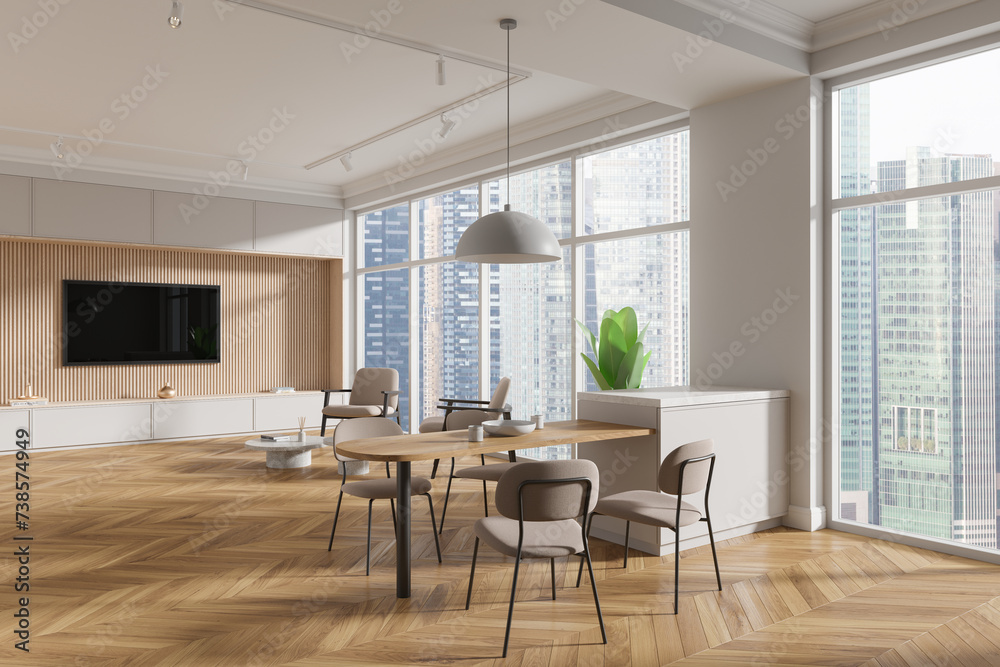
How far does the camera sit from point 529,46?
398cm

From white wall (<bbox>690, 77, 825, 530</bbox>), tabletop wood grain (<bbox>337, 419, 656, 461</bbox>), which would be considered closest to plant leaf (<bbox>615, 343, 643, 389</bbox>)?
white wall (<bbox>690, 77, 825, 530</bbox>)

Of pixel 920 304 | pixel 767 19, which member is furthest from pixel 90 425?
pixel 920 304

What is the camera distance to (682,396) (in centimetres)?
405

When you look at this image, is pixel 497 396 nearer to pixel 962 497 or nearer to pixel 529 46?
pixel 529 46

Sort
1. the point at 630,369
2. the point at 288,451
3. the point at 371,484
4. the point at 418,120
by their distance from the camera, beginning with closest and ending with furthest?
the point at 371,484, the point at 630,369, the point at 418,120, the point at 288,451

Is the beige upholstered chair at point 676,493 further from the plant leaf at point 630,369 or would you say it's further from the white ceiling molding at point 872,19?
the white ceiling molding at point 872,19

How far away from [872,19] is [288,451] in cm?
531

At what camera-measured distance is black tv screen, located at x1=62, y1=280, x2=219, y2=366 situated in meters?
7.74

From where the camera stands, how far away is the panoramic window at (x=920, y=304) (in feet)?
12.6

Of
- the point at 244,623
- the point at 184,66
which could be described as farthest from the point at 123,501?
the point at 184,66

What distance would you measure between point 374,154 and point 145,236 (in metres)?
2.60

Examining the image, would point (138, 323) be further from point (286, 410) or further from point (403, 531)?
point (403, 531)

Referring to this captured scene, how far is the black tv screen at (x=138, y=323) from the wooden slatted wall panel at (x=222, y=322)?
90 mm

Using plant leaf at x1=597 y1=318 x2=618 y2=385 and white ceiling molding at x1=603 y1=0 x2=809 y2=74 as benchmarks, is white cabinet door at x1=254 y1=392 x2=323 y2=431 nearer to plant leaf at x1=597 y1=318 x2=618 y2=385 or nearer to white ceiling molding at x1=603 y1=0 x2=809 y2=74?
plant leaf at x1=597 y1=318 x2=618 y2=385
